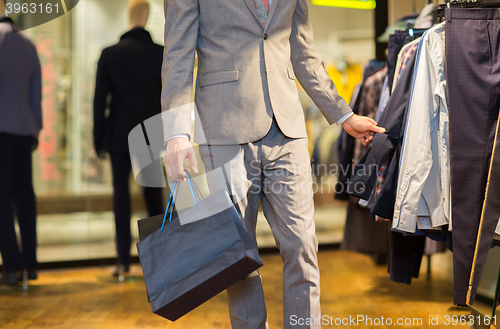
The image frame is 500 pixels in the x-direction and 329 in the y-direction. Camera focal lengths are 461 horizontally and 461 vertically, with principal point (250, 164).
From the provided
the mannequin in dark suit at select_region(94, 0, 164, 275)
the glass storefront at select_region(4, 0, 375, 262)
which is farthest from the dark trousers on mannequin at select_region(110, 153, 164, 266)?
the glass storefront at select_region(4, 0, 375, 262)

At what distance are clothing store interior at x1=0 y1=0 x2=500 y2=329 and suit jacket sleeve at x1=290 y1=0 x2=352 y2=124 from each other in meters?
0.33

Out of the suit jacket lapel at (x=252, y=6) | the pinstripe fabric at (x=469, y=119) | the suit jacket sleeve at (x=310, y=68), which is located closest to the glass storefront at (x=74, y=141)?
the suit jacket sleeve at (x=310, y=68)

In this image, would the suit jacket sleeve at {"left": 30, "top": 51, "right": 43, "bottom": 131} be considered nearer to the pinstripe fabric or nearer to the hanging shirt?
the hanging shirt

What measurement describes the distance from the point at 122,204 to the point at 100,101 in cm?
65

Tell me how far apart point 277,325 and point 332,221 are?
1846 mm

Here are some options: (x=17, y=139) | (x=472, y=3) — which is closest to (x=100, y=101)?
(x=17, y=139)

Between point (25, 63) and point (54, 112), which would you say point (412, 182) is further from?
point (54, 112)

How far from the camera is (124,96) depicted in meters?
2.84

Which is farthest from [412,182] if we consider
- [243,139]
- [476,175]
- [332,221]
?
[332,221]

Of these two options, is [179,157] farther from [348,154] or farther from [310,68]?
[348,154]

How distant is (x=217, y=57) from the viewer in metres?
1.31

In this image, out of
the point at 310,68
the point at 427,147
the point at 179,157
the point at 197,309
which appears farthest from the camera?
the point at 197,309

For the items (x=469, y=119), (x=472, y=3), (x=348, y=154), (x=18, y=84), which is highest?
(x=472, y=3)

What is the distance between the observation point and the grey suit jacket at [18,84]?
260 centimetres
